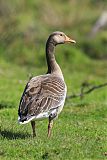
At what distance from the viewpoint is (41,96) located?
9703 mm

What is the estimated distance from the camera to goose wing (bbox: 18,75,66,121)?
938 cm

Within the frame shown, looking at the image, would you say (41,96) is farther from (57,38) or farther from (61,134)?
(57,38)

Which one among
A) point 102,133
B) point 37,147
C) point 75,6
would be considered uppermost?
point 37,147

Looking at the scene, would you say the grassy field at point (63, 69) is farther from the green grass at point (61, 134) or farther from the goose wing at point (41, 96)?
the goose wing at point (41, 96)

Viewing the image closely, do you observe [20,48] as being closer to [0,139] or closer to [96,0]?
[96,0]

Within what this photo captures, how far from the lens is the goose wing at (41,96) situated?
30.8 feet

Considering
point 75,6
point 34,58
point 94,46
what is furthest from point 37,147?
point 75,6

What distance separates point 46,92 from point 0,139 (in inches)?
45.2

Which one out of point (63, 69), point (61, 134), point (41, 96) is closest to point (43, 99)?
point (41, 96)

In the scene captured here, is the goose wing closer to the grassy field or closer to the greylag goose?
the greylag goose

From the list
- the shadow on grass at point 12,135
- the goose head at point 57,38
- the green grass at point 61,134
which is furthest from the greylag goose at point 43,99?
the goose head at point 57,38

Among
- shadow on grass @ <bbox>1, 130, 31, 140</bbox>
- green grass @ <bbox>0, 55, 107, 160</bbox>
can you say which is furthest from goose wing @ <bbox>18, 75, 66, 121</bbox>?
shadow on grass @ <bbox>1, 130, 31, 140</bbox>

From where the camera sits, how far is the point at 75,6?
46.1 m

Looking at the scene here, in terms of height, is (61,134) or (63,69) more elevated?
(61,134)
